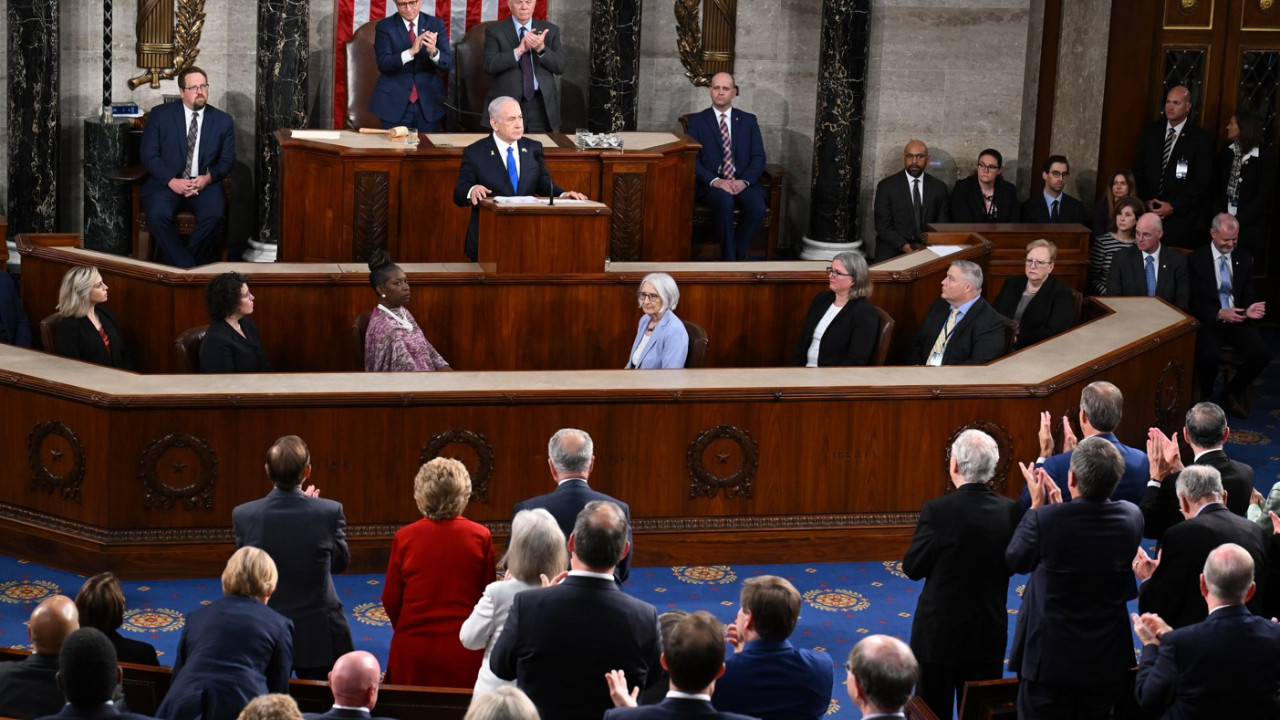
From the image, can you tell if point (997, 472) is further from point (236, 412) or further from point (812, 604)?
point (236, 412)

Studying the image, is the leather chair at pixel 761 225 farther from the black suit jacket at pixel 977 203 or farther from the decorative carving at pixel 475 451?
the decorative carving at pixel 475 451

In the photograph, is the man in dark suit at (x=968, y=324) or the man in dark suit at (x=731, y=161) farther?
the man in dark suit at (x=731, y=161)

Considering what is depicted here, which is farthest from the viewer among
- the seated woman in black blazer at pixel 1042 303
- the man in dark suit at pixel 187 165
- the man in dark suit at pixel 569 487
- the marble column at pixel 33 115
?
the marble column at pixel 33 115

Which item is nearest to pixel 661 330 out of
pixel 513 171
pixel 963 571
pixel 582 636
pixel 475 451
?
pixel 475 451

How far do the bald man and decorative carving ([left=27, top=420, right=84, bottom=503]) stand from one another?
282 centimetres

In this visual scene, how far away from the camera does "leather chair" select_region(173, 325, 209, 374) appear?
809cm

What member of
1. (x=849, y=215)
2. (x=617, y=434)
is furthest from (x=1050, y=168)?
(x=617, y=434)

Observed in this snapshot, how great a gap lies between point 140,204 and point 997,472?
20.1 ft

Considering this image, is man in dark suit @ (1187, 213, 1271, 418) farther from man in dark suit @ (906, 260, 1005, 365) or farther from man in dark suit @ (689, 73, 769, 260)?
man in dark suit @ (689, 73, 769, 260)

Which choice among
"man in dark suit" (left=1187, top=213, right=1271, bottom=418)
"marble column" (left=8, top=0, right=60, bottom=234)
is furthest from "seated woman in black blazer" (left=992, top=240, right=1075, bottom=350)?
"marble column" (left=8, top=0, right=60, bottom=234)

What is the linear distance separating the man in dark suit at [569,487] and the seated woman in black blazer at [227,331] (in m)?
2.75

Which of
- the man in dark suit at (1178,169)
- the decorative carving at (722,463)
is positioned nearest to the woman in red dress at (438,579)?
the decorative carving at (722,463)

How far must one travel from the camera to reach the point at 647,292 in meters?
8.23

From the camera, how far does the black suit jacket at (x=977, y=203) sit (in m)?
11.7
